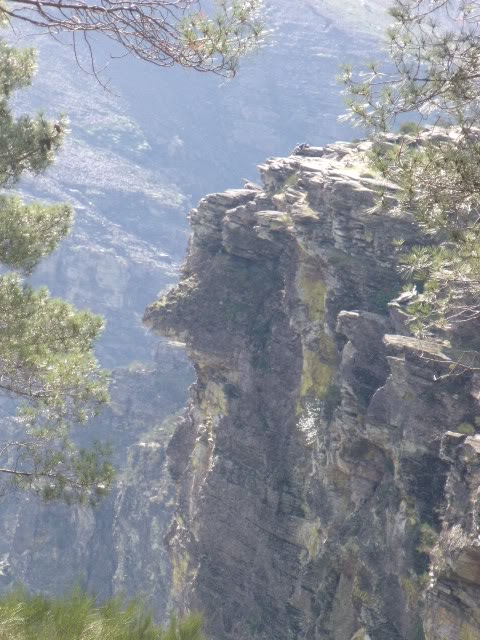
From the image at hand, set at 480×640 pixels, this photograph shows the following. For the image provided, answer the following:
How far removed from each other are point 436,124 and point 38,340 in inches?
281

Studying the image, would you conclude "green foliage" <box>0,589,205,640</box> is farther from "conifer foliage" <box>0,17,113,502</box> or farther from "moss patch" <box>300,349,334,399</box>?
"moss patch" <box>300,349,334,399</box>

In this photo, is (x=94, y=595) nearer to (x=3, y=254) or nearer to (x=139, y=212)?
(x=3, y=254)

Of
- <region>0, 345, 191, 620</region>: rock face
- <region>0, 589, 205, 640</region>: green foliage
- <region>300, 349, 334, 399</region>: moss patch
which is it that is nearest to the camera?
<region>0, 589, 205, 640</region>: green foliage

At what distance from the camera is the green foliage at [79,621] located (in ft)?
28.4

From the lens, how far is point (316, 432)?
22.5 m

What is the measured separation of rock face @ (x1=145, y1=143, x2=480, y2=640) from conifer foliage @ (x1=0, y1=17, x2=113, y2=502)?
539 centimetres

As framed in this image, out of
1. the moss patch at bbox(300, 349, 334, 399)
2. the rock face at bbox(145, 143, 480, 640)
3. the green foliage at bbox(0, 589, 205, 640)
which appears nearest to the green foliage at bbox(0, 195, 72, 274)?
the rock face at bbox(145, 143, 480, 640)

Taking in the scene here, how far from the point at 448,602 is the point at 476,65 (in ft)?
28.0

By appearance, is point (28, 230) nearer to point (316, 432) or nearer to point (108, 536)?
point (316, 432)

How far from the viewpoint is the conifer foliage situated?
41.9 feet

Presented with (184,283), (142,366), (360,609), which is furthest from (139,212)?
(360,609)

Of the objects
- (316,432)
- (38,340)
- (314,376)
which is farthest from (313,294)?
(38,340)

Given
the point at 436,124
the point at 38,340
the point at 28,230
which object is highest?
the point at 436,124

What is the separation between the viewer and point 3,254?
13.1m
